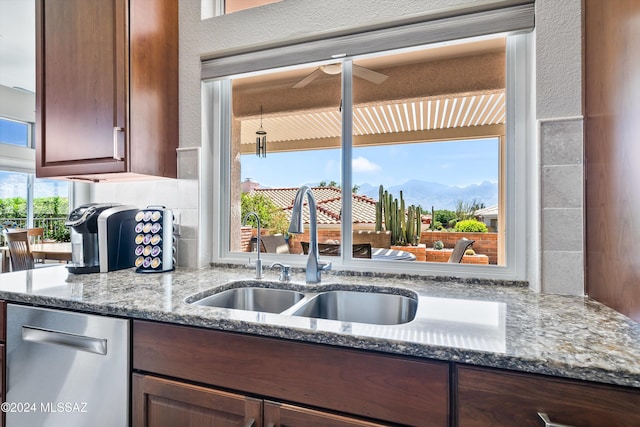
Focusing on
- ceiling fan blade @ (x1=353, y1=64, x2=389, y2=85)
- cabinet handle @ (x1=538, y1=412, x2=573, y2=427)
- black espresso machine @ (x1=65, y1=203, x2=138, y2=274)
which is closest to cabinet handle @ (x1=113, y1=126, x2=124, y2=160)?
black espresso machine @ (x1=65, y1=203, x2=138, y2=274)

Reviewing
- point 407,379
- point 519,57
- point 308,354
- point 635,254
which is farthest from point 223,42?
point 635,254

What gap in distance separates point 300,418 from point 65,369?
0.82 m

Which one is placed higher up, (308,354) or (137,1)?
(137,1)

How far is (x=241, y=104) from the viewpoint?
1.87 m

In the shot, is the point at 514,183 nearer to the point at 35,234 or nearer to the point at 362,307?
the point at 362,307

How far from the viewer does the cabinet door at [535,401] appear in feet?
2.07

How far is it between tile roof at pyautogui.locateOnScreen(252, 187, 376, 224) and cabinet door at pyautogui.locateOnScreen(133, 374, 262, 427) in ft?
3.13

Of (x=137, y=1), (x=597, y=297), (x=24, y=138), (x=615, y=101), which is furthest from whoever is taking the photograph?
(x=24, y=138)

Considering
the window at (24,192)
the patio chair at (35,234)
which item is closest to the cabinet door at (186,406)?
the patio chair at (35,234)

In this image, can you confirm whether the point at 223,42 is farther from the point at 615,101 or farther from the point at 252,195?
the point at 615,101

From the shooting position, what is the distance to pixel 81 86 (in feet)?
5.09

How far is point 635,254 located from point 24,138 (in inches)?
288

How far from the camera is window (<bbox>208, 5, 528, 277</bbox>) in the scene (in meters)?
1.42

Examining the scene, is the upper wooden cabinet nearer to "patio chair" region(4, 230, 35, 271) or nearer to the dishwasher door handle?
the dishwasher door handle
